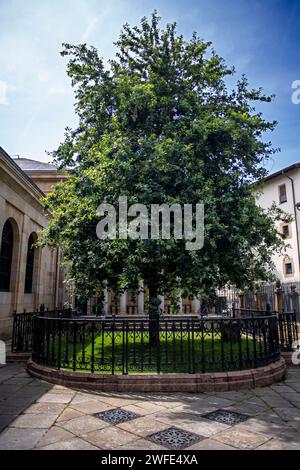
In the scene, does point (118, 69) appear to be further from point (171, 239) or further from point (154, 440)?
point (154, 440)

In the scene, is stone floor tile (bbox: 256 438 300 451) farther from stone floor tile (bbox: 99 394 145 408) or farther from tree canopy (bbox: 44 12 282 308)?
tree canopy (bbox: 44 12 282 308)

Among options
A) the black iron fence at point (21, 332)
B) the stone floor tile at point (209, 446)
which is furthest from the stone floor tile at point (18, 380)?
the stone floor tile at point (209, 446)

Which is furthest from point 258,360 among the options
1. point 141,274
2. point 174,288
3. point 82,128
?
point 82,128

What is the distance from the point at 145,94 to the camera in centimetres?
820

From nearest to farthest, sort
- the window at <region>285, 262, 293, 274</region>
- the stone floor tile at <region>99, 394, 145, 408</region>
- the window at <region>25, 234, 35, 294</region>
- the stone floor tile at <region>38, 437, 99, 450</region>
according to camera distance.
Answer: the stone floor tile at <region>38, 437, 99, 450</region>
the stone floor tile at <region>99, 394, 145, 408</region>
the window at <region>25, 234, 35, 294</region>
the window at <region>285, 262, 293, 274</region>

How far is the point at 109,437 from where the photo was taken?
154 inches

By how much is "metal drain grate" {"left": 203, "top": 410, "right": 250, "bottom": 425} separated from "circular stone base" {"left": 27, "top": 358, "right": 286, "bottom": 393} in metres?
1.17

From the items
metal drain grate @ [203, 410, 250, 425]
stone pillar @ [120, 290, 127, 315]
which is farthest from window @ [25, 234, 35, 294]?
metal drain grate @ [203, 410, 250, 425]

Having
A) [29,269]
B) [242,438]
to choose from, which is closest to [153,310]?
[242,438]

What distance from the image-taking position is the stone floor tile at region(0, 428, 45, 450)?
3623 millimetres

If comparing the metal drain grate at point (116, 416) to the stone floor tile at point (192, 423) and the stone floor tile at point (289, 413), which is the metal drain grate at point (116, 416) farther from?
the stone floor tile at point (289, 413)

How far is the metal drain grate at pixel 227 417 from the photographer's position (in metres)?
4.49
